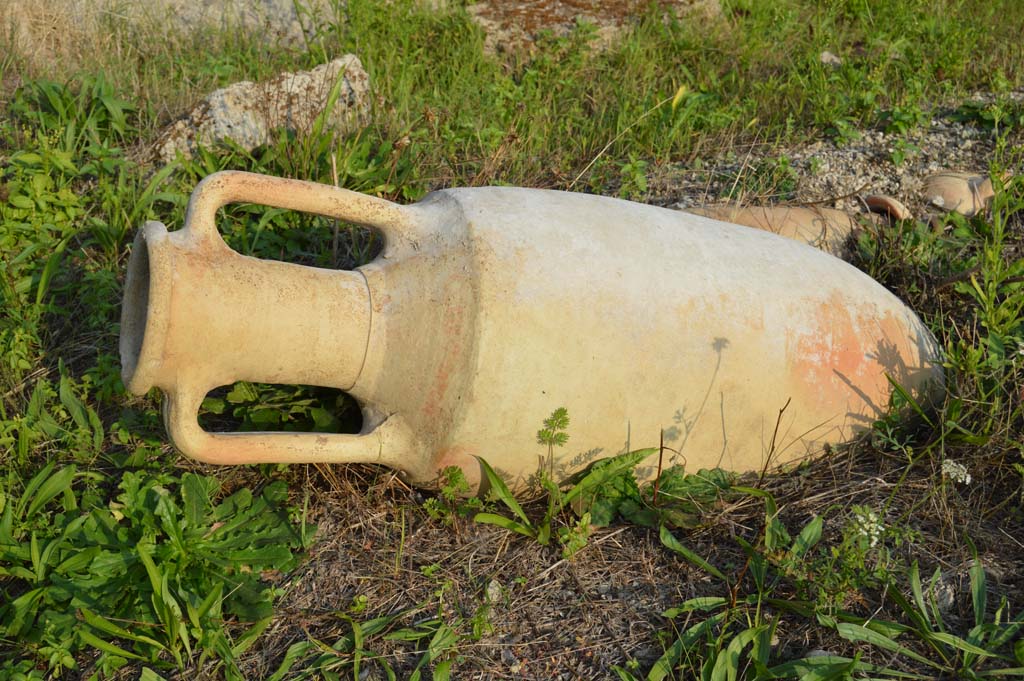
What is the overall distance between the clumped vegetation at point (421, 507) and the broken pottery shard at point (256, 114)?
0.10 metres

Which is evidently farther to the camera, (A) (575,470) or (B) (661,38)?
(B) (661,38)

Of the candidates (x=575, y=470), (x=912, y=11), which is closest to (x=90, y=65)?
(x=575, y=470)

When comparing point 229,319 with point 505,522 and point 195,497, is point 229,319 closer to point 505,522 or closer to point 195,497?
point 195,497

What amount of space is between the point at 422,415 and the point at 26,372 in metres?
1.38

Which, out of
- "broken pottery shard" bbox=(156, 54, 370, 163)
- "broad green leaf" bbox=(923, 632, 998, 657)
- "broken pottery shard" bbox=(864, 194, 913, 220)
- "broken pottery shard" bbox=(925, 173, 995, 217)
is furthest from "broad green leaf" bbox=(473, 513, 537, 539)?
"broken pottery shard" bbox=(925, 173, 995, 217)

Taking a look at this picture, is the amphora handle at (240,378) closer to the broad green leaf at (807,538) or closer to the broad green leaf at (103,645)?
the broad green leaf at (103,645)

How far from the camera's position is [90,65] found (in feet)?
12.5

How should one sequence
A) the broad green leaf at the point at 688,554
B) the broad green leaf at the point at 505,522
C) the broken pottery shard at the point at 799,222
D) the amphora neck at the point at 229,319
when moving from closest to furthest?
the amphora neck at the point at 229,319 < the broad green leaf at the point at 688,554 < the broad green leaf at the point at 505,522 < the broken pottery shard at the point at 799,222

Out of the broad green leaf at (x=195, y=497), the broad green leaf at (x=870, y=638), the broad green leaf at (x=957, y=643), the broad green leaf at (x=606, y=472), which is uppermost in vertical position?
the broad green leaf at (x=606, y=472)

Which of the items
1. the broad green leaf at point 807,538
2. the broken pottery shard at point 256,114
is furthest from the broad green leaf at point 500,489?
the broken pottery shard at point 256,114

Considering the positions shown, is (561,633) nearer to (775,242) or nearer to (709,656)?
(709,656)

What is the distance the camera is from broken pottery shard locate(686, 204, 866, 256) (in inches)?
126

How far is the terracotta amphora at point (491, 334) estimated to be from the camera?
6.88 ft

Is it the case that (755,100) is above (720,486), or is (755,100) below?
above
